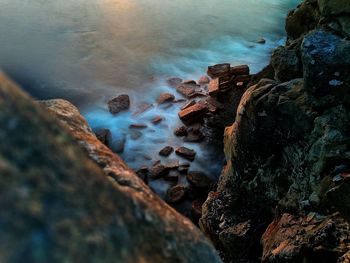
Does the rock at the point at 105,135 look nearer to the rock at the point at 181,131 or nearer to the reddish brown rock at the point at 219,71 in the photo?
the rock at the point at 181,131

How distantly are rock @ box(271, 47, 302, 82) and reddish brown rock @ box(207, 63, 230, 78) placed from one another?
21.7 feet

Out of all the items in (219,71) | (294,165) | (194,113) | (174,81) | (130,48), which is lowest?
(130,48)

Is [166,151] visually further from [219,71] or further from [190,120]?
[219,71]

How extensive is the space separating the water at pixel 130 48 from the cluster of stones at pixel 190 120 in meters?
0.31

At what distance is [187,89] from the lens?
14.4 meters

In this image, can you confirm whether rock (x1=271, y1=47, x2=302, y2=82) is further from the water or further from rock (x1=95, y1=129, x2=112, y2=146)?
rock (x1=95, y1=129, x2=112, y2=146)

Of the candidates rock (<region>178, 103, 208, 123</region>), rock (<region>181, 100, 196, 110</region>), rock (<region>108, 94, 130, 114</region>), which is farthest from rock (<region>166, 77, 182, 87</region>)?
rock (<region>178, 103, 208, 123</region>)

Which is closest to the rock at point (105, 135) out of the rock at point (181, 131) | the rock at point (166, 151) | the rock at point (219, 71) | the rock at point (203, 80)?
the rock at point (166, 151)

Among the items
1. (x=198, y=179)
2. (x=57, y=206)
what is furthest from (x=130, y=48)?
(x=57, y=206)

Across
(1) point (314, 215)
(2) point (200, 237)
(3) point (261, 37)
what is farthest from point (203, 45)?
(2) point (200, 237)

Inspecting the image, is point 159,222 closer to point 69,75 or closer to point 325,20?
point 325,20

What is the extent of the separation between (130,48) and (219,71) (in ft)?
18.1

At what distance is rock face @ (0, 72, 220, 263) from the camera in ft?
4.03

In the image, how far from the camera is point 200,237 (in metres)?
2.02
